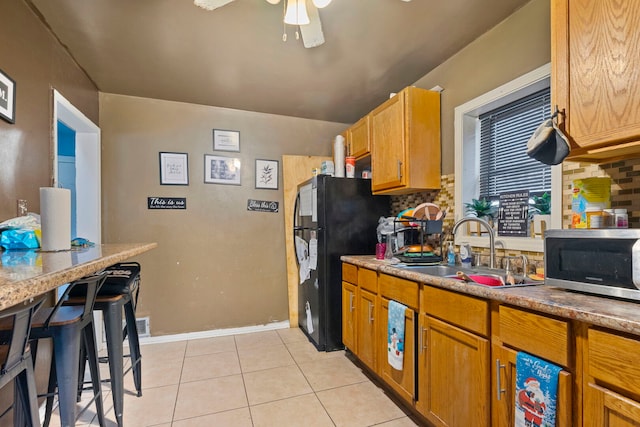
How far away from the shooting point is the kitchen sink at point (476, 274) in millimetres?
1485

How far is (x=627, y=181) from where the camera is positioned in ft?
4.32

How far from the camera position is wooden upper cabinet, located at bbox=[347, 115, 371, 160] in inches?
113

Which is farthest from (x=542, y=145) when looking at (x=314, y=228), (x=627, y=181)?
(x=314, y=228)

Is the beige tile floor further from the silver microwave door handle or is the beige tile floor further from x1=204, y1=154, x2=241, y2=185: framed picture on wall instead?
x1=204, y1=154, x2=241, y2=185: framed picture on wall

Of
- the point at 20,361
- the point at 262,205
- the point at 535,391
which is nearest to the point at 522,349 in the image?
the point at 535,391

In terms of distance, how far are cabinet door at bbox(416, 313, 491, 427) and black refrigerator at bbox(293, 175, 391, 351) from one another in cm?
117

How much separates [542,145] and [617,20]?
458mm

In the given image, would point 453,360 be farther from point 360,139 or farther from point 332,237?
point 360,139

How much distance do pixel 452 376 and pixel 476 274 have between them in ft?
2.02

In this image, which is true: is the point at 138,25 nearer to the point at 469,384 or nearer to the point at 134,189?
the point at 134,189

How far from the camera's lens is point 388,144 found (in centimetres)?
250

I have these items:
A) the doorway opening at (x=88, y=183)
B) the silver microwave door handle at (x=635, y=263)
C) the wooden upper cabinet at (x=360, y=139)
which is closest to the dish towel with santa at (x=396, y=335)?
the silver microwave door handle at (x=635, y=263)

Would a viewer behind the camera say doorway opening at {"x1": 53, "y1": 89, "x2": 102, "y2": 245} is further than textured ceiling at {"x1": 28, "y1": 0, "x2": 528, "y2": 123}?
Yes

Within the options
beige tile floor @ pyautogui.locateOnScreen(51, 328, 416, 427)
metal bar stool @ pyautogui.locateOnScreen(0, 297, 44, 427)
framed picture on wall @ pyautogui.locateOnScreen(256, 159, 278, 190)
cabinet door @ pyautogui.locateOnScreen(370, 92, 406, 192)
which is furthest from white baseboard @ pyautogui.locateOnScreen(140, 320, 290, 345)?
metal bar stool @ pyautogui.locateOnScreen(0, 297, 44, 427)
